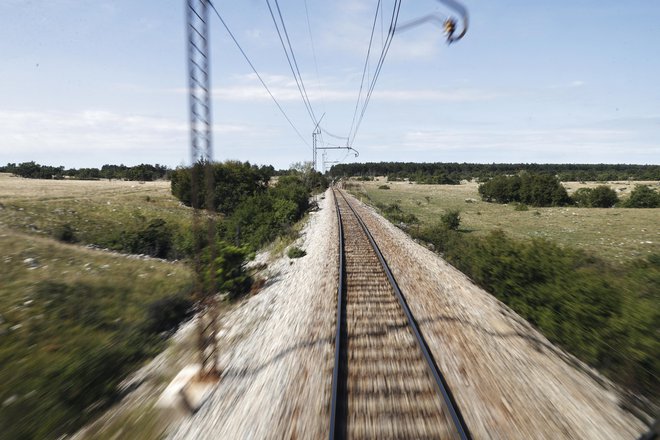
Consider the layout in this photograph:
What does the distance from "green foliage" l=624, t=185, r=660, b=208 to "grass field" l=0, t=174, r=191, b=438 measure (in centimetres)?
7220

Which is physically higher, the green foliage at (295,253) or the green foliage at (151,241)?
the green foliage at (295,253)

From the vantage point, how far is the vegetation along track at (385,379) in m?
4.68

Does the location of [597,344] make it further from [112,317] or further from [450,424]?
[112,317]

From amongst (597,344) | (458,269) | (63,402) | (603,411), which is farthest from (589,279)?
(63,402)

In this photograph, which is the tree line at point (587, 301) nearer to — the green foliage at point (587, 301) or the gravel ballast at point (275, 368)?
the green foliage at point (587, 301)

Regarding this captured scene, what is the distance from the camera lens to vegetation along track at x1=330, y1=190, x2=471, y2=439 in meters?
4.68

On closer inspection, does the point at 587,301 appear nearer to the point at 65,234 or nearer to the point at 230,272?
the point at 230,272

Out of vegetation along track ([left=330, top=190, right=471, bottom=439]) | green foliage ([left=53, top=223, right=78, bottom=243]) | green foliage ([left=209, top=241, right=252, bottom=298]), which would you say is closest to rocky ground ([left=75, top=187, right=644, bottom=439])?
vegetation along track ([left=330, top=190, right=471, bottom=439])

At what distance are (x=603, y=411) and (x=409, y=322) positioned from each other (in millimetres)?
3464

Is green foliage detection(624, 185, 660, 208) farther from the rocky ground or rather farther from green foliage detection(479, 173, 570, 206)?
the rocky ground

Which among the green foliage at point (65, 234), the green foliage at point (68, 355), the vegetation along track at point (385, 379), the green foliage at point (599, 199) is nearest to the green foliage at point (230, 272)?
the green foliage at point (68, 355)

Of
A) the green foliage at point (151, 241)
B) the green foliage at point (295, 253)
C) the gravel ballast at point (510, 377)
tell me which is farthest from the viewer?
the green foliage at point (151, 241)

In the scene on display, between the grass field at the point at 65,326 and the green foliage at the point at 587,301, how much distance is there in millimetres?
9114

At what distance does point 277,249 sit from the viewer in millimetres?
18938
